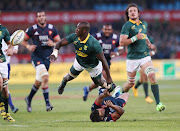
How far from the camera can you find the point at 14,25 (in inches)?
1268

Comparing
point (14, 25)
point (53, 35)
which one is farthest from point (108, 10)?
point (53, 35)

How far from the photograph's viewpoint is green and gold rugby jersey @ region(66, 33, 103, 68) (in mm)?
8008

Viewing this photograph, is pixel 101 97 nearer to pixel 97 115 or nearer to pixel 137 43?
pixel 97 115

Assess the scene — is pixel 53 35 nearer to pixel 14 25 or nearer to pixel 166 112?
pixel 166 112

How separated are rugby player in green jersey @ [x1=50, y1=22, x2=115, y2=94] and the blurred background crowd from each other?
843 inches

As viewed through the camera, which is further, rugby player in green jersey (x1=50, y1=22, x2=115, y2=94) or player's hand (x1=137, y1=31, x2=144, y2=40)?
player's hand (x1=137, y1=31, x2=144, y2=40)

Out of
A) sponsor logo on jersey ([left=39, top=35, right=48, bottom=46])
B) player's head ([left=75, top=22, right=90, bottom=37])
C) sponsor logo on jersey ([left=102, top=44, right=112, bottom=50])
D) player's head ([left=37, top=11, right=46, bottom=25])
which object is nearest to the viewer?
player's head ([left=75, top=22, right=90, bottom=37])

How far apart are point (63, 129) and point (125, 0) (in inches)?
1090

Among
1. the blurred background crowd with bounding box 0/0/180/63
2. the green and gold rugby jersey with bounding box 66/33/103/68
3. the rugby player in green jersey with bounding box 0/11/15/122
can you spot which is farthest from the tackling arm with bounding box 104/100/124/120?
the blurred background crowd with bounding box 0/0/180/63

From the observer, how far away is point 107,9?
3331 cm

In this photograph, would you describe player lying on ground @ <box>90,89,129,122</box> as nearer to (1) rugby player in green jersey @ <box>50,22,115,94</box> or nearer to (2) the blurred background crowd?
(1) rugby player in green jersey @ <box>50,22,115,94</box>

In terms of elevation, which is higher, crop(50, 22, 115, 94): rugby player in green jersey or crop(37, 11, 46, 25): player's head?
crop(37, 11, 46, 25): player's head

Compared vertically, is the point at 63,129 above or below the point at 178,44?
above

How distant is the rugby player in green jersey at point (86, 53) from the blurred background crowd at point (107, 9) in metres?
21.4
